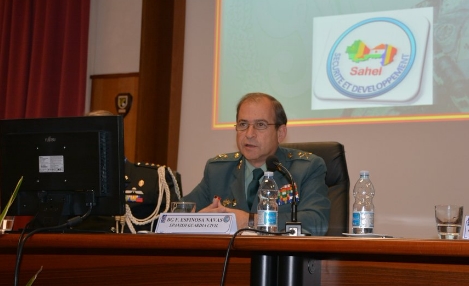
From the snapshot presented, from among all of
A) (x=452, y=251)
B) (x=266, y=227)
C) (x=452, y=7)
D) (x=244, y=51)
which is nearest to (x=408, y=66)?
(x=452, y=7)

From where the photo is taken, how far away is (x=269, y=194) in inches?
96.0

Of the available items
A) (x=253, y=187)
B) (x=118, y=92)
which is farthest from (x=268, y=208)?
(x=118, y=92)

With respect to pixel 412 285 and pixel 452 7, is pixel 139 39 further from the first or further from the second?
pixel 412 285

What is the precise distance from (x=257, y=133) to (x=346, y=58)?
1.26m

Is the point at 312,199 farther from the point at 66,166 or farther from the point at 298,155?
the point at 66,166

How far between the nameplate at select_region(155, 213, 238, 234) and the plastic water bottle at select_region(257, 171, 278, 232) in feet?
0.31

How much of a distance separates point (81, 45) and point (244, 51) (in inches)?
48.4

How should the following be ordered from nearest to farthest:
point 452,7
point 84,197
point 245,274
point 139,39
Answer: point 245,274, point 84,197, point 452,7, point 139,39

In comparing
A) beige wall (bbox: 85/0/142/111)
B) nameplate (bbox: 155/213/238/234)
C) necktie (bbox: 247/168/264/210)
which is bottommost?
nameplate (bbox: 155/213/238/234)

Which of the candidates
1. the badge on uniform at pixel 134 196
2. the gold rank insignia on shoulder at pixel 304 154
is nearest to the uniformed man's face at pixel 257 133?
the gold rank insignia on shoulder at pixel 304 154

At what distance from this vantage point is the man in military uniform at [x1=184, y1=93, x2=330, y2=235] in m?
2.71

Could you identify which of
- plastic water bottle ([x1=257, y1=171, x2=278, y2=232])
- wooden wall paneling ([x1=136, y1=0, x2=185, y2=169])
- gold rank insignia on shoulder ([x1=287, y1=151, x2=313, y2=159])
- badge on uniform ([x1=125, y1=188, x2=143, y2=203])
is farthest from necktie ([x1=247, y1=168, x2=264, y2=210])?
wooden wall paneling ([x1=136, y1=0, x2=185, y2=169])

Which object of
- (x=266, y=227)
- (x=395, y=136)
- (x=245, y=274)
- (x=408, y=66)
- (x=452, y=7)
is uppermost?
(x=452, y=7)

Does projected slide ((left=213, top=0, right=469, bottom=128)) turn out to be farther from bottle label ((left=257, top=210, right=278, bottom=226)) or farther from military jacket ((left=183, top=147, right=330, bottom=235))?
bottle label ((left=257, top=210, right=278, bottom=226))
